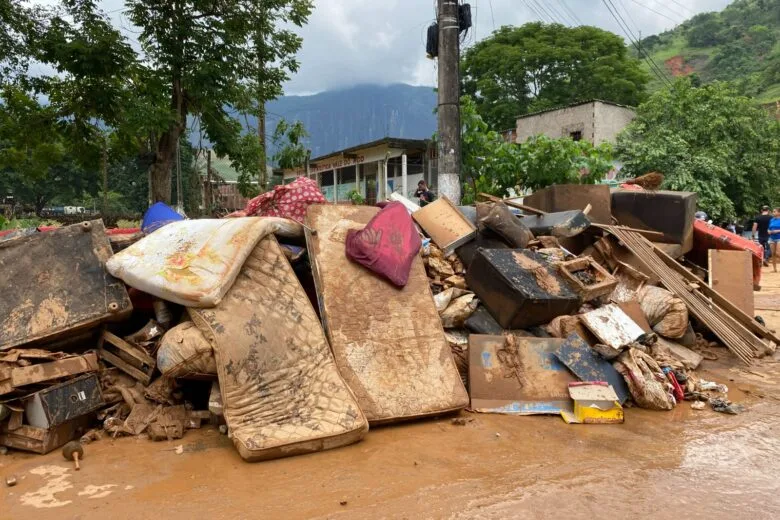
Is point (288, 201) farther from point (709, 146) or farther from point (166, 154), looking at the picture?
point (709, 146)

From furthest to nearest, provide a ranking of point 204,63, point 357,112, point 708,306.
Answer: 1. point 357,112
2. point 204,63
3. point 708,306

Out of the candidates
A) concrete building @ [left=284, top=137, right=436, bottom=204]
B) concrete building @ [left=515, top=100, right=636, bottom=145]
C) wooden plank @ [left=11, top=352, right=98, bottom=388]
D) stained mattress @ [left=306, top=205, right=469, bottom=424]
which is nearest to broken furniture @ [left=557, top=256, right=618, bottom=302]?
stained mattress @ [left=306, top=205, right=469, bottom=424]

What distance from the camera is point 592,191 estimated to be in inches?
239

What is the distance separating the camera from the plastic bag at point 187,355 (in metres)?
3.15

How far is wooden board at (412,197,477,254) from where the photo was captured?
5016 millimetres

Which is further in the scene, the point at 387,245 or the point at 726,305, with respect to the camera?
the point at 726,305

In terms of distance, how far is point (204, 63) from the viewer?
8.28 meters

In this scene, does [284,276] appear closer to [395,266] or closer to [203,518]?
[395,266]

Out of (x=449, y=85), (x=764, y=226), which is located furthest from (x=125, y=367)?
(x=764, y=226)

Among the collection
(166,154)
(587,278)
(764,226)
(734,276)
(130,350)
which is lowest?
(130,350)

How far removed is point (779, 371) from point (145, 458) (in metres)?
5.11

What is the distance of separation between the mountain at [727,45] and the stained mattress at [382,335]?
49.3m

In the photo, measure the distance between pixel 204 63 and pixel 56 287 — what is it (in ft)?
19.0

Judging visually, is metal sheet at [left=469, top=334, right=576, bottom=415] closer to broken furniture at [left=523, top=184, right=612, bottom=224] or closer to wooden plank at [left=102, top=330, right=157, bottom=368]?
wooden plank at [left=102, top=330, right=157, bottom=368]
